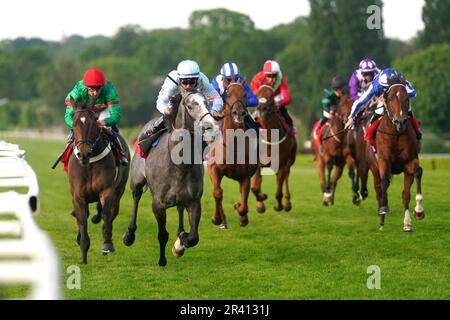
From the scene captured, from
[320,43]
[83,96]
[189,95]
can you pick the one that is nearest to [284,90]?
[83,96]

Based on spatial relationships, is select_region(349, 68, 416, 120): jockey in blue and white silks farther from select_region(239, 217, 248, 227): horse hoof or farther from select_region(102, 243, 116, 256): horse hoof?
select_region(102, 243, 116, 256): horse hoof

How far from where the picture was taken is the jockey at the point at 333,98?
1574 centimetres

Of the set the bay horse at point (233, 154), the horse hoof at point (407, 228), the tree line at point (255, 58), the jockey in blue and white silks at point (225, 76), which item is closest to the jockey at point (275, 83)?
the jockey in blue and white silks at point (225, 76)

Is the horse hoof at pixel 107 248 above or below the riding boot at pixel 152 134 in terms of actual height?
below

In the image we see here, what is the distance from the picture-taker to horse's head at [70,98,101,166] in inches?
364

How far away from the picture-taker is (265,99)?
13.5 meters

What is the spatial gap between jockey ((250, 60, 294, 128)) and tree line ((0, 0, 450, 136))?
25145 mm

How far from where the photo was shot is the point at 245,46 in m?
90.3

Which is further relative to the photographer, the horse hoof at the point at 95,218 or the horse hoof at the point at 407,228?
the horse hoof at the point at 95,218

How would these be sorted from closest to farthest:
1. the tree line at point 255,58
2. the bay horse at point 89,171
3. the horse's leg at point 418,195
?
the bay horse at point 89,171
the horse's leg at point 418,195
the tree line at point 255,58

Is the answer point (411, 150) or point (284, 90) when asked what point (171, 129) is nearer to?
point (411, 150)

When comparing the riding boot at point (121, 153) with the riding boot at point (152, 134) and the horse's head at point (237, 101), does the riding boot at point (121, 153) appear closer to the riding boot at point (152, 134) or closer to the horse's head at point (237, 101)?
the riding boot at point (152, 134)

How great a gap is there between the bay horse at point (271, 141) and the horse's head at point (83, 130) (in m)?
4.33
